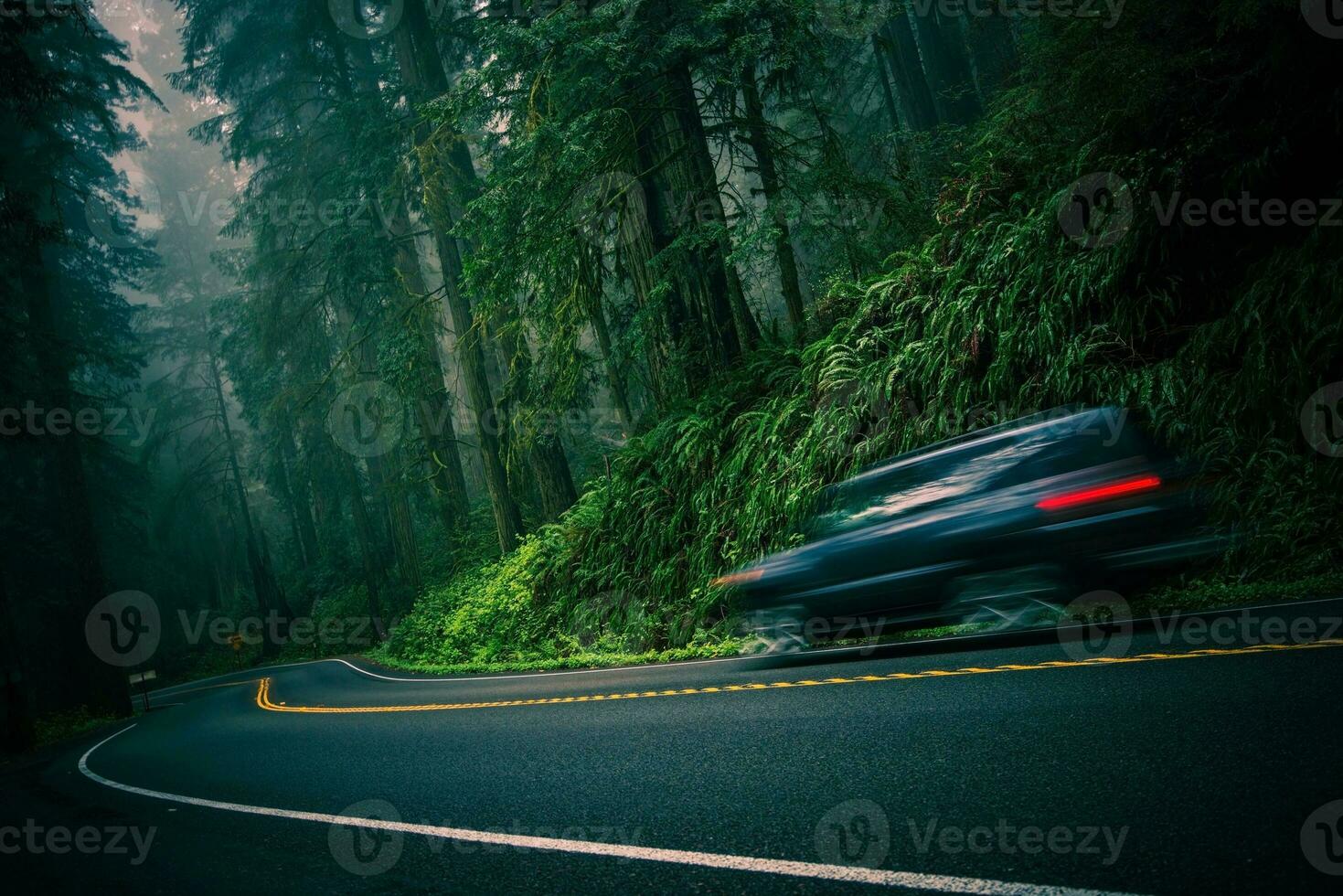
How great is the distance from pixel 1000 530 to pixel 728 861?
4.42m

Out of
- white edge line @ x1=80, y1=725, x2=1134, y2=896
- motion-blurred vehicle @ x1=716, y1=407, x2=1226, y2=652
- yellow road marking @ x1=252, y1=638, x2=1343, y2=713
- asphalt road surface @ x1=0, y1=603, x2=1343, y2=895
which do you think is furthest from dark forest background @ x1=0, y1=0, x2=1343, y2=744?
white edge line @ x1=80, y1=725, x2=1134, y2=896

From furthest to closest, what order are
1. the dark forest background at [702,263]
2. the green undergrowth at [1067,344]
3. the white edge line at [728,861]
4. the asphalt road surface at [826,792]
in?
the dark forest background at [702,263]
the green undergrowth at [1067,344]
the asphalt road surface at [826,792]
the white edge line at [728,861]

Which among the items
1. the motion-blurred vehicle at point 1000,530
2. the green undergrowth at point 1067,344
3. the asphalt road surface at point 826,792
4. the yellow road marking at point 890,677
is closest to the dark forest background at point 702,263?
the green undergrowth at point 1067,344

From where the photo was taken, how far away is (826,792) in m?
4.11

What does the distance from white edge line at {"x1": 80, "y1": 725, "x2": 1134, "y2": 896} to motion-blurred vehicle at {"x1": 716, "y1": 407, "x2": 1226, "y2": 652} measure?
4332mm

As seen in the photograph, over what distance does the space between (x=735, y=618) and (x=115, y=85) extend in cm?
2501

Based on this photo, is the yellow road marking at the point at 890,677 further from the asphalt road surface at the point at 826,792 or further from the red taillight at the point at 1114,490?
the red taillight at the point at 1114,490

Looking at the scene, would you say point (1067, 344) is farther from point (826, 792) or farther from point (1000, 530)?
point (826, 792)

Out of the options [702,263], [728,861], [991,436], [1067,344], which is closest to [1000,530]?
[991,436]

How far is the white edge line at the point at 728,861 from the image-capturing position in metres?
2.82

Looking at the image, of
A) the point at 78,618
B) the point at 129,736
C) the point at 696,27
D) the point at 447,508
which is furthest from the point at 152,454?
the point at 696,27

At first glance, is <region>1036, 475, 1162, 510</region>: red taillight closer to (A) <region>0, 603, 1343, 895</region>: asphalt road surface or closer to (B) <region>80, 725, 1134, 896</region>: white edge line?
(A) <region>0, 603, 1343, 895</region>: asphalt road surface

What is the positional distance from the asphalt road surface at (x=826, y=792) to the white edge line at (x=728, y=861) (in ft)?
0.05

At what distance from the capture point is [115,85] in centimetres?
2273
